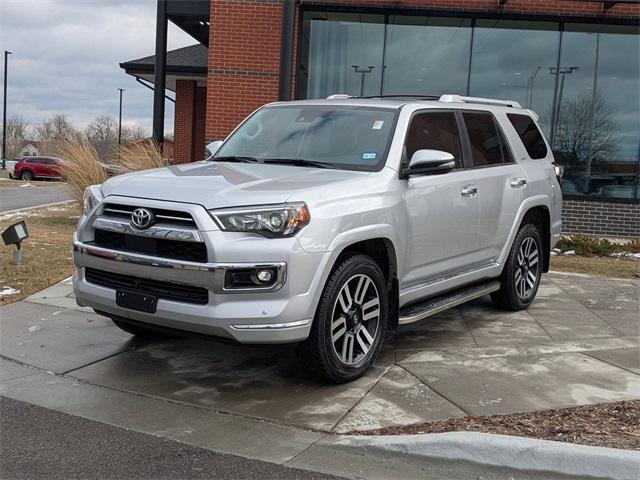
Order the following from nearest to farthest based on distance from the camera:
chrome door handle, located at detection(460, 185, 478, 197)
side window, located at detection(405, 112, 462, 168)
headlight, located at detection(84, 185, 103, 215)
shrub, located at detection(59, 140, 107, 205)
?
headlight, located at detection(84, 185, 103, 215) < side window, located at detection(405, 112, 462, 168) < chrome door handle, located at detection(460, 185, 478, 197) < shrub, located at detection(59, 140, 107, 205)

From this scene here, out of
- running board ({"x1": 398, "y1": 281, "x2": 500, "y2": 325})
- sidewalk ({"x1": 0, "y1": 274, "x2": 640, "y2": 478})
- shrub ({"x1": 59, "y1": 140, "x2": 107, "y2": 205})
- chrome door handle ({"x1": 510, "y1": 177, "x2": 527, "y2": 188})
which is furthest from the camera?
shrub ({"x1": 59, "y1": 140, "x2": 107, "y2": 205})

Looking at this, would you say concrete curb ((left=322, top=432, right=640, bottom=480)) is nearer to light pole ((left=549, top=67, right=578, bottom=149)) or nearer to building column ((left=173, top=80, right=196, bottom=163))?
light pole ((left=549, top=67, right=578, bottom=149))

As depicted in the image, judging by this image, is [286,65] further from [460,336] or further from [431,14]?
[460,336]

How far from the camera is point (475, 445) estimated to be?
11.6 ft

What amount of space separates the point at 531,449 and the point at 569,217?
10415 mm

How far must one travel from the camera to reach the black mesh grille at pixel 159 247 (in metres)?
4.06

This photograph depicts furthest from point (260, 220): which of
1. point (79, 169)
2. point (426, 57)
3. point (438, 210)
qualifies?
point (426, 57)

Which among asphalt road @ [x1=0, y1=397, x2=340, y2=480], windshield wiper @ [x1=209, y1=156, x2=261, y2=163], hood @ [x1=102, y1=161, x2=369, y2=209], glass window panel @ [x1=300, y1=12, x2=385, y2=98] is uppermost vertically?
glass window panel @ [x1=300, y1=12, x2=385, y2=98]

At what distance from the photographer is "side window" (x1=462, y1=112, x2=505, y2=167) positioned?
601 centimetres

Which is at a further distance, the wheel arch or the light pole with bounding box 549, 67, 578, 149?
the light pole with bounding box 549, 67, 578, 149

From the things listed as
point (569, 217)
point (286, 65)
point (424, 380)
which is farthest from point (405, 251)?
point (569, 217)

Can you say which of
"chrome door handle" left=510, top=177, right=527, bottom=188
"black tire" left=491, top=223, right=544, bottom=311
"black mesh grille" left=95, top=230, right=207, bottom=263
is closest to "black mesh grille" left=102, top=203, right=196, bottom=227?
"black mesh grille" left=95, top=230, right=207, bottom=263

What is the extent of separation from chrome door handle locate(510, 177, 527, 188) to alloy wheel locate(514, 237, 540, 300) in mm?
563

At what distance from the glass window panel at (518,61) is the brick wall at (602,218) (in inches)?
65.2
